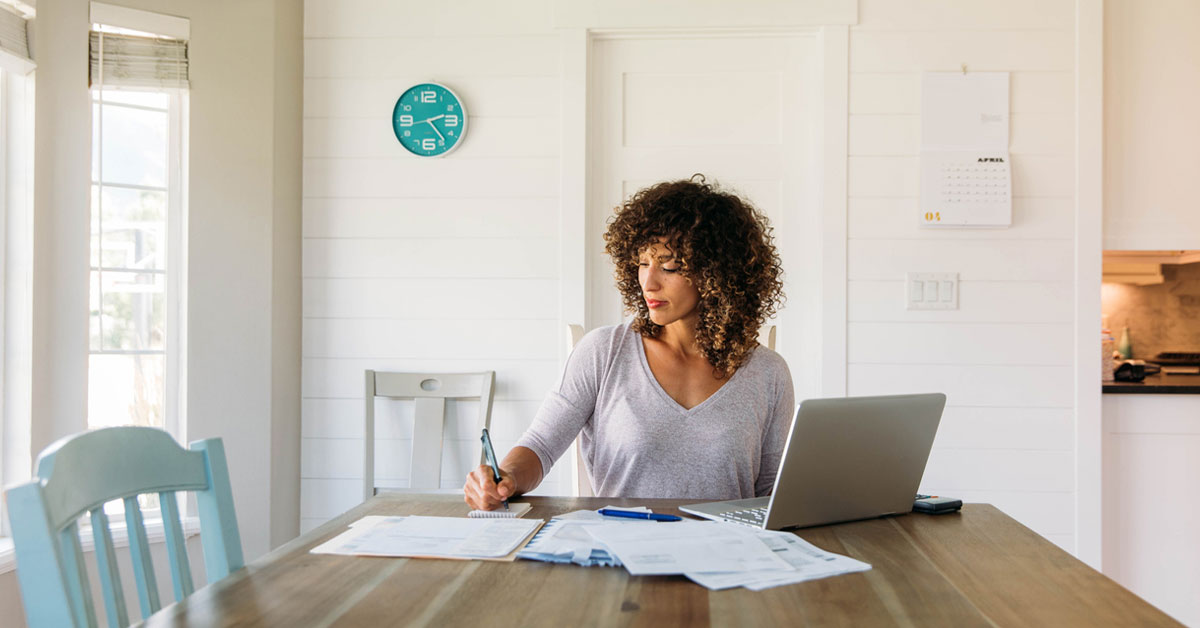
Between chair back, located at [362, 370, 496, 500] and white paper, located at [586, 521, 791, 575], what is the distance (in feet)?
5.99

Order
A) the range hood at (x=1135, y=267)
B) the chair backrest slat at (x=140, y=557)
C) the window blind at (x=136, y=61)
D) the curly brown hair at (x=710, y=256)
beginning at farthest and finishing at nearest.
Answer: the range hood at (x=1135, y=267)
the window blind at (x=136, y=61)
the curly brown hair at (x=710, y=256)
the chair backrest slat at (x=140, y=557)

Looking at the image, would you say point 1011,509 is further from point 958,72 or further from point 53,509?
point 53,509

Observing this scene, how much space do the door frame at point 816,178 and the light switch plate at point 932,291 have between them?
0.22 metres

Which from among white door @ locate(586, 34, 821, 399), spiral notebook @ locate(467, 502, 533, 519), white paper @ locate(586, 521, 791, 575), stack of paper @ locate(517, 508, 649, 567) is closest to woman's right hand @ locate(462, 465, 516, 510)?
spiral notebook @ locate(467, 502, 533, 519)

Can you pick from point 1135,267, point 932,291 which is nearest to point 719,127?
point 932,291

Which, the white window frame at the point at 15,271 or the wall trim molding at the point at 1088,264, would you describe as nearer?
the white window frame at the point at 15,271

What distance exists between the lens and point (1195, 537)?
3020 mm

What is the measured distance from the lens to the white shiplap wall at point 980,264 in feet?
9.89

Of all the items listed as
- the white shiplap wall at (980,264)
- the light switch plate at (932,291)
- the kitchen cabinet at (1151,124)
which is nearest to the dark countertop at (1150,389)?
the white shiplap wall at (980,264)

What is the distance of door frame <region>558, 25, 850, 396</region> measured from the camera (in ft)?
9.97

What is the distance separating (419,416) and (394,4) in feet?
4.61

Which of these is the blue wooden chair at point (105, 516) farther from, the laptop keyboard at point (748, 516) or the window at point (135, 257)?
the window at point (135, 257)

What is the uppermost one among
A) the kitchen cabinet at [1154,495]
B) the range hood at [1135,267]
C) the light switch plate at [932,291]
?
the range hood at [1135,267]

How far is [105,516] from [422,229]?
6.80 feet
